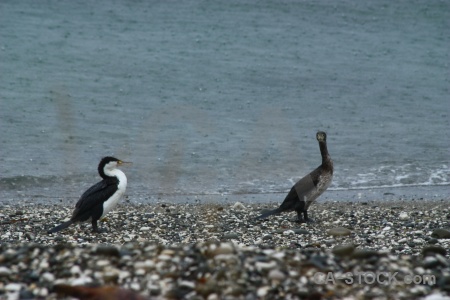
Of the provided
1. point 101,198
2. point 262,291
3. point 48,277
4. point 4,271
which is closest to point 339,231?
point 101,198

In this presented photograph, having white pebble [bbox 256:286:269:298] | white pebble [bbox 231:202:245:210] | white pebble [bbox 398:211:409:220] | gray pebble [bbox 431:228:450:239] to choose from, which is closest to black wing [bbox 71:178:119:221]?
white pebble [bbox 231:202:245:210]

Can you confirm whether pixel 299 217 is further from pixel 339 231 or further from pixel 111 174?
pixel 111 174

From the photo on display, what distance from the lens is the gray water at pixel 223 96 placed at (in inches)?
676

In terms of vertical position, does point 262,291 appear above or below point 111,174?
below

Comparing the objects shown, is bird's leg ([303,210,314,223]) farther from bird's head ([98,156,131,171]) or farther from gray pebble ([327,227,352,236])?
bird's head ([98,156,131,171])

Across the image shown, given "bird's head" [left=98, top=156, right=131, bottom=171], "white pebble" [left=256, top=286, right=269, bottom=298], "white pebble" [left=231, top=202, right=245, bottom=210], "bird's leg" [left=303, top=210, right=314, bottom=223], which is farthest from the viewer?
"white pebble" [left=231, top=202, right=245, bottom=210]

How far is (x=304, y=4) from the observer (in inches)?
1382

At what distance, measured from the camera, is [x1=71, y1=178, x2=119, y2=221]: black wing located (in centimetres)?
1138

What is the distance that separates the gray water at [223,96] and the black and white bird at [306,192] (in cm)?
258

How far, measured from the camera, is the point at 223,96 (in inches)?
938

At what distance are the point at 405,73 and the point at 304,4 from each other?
848 centimetres

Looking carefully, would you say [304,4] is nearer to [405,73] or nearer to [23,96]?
[405,73]

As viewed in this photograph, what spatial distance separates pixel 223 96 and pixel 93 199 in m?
12.6

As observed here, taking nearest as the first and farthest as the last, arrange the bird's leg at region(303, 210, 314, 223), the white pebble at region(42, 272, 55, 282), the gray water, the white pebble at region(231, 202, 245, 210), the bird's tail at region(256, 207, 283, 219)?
the white pebble at region(42, 272, 55, 282) → the bird's tail at region(256, 207, 283, 219) → the bird's leg at region(303, 210, 314, 223) → the white pebble at region(231, 202, 245, 210) → the gray water
